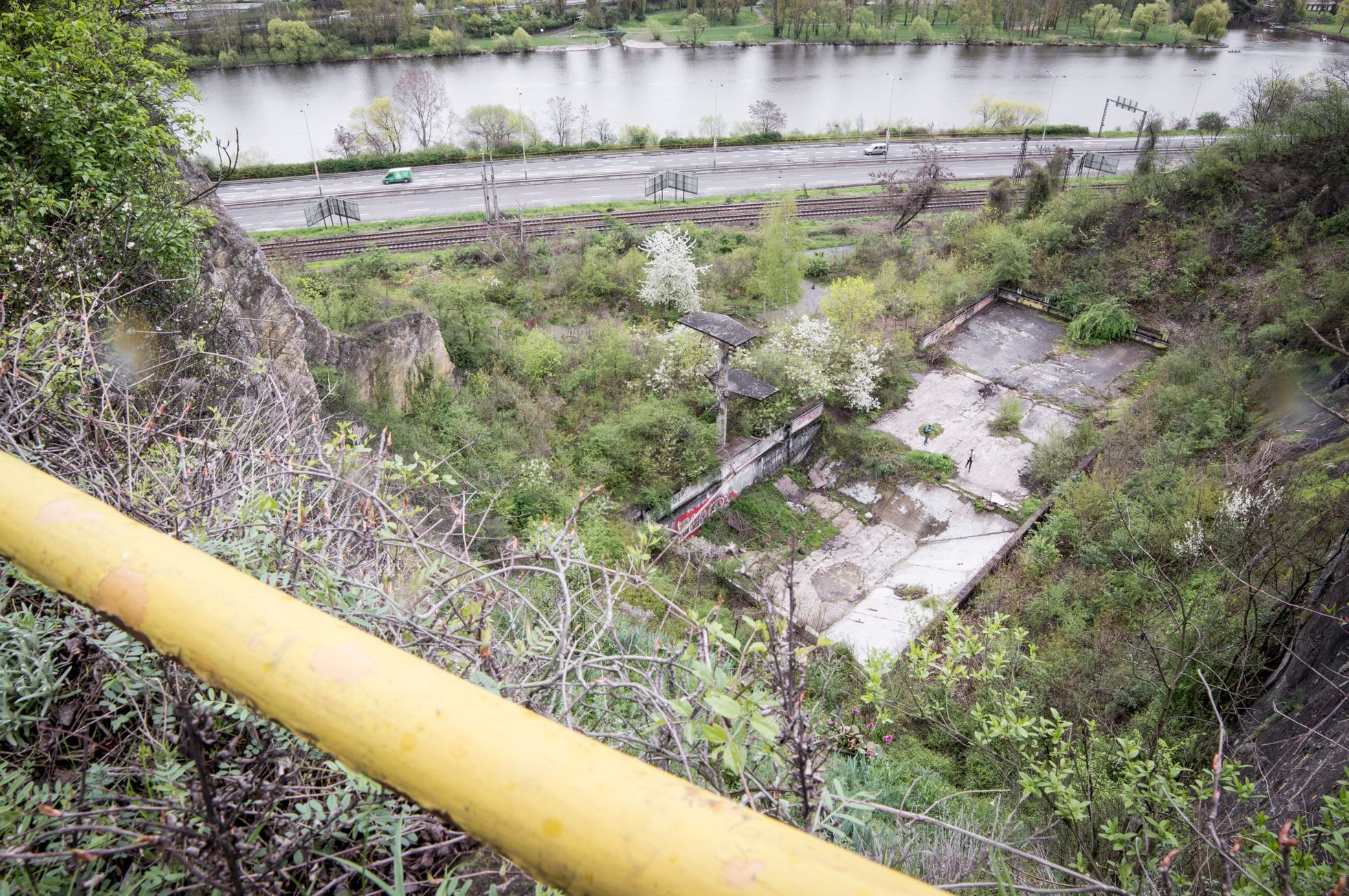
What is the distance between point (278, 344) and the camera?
38.5ft

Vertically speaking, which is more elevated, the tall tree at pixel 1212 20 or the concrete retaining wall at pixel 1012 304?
the tall tree at pixel 1212 20

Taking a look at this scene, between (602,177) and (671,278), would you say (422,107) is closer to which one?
(602,177)

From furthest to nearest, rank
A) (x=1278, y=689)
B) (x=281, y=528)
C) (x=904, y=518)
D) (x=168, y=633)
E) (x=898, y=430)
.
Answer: (x=898, y=430)
(x=904, y=518)
(x=1278, y=689)
(x=281, y=528)
(x=168, y=633)

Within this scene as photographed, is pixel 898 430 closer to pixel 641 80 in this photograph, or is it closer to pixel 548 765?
pixel 548 765

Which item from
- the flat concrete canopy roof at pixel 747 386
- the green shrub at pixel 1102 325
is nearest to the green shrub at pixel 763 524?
the flat concrete canopy roof at pixel 747 386

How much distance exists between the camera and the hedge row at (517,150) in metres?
35.7

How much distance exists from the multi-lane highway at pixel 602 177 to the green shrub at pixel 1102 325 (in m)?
17.1

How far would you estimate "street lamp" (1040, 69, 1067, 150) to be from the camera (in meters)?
41.3

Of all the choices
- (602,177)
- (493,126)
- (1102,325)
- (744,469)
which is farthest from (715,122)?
(744,469)

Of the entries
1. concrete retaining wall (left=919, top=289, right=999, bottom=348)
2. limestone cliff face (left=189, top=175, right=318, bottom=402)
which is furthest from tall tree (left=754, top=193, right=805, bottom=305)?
limestone cliff face (left=189, top=175, right=318, bottom=402)

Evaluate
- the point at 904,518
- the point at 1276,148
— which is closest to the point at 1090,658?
the point at 904,518

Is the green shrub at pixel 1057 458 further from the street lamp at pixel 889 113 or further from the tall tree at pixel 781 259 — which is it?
the street lamp at pixel 889 113

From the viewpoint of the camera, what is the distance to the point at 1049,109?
151 ft

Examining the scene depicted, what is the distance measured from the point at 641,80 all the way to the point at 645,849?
56.8 m
